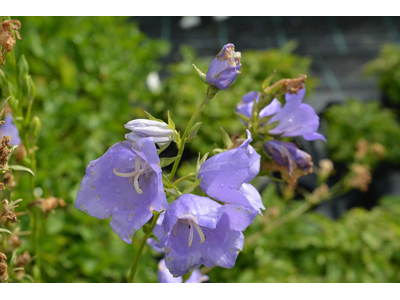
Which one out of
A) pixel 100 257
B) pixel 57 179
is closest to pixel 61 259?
pixel 100 257

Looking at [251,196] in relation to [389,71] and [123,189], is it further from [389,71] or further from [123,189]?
[389,71]

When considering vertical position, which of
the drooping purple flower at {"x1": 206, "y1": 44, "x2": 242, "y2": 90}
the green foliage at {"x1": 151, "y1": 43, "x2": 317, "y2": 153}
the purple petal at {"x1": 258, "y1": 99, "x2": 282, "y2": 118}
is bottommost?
the green foliage at {"x1": 151, "y1": 43, "x2": 317, "y2": 153}

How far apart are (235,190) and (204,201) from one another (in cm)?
6

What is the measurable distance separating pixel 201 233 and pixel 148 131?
200 mm

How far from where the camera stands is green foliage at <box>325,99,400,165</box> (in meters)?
3.80

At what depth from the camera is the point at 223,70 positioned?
72 cm

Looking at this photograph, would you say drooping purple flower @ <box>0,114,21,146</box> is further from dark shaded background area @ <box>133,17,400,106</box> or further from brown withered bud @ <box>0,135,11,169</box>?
dark shaded background area @ <box>133,17,400,106</box>

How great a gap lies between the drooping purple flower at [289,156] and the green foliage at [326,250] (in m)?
1.44

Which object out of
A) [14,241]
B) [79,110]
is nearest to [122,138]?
[79,110]

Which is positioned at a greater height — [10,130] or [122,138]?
[10,130]

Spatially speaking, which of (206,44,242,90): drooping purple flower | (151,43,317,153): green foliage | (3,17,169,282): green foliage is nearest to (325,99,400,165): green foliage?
(151,43,317,153): green foliage

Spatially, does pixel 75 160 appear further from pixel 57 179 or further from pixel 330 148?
pixel 330 148

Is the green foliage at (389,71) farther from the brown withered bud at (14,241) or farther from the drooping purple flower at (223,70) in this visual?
the brown withered bud at (14,241)

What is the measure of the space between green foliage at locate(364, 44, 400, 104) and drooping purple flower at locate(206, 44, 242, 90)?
14.3ft
